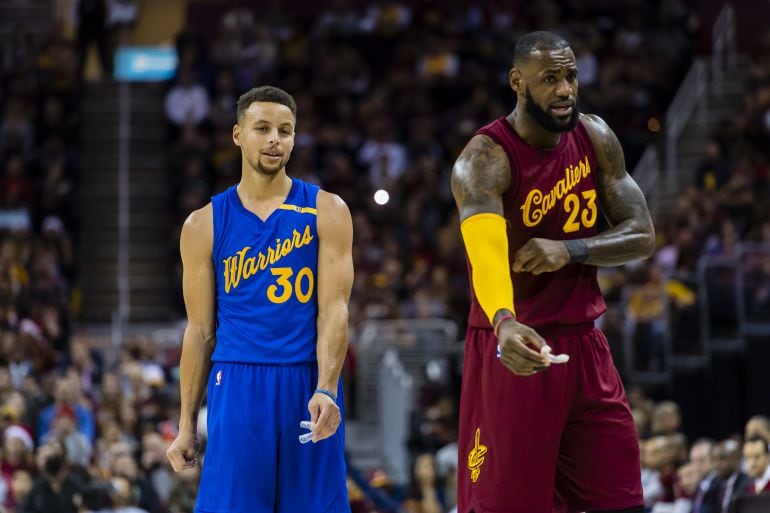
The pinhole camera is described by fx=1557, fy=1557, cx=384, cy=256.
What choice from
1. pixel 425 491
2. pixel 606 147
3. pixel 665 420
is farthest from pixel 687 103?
pixel 606 147

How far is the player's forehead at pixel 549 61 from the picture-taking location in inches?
271

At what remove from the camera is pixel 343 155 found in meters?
22.3

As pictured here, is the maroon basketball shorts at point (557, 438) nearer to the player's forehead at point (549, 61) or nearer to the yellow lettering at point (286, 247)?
the yellow lettering at point (286, 247)

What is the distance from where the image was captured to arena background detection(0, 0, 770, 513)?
16.6 meters

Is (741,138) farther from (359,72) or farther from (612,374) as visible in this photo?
(612,374)

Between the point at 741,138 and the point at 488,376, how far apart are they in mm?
14059

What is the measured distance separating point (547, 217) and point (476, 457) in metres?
1.14

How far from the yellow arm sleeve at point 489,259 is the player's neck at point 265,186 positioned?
914mm

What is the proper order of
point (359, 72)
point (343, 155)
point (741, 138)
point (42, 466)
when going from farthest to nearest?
point (359, 72), point (343, 155), point (741, 138), point (42, 466)

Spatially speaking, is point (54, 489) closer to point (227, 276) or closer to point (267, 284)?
point (227, 276)

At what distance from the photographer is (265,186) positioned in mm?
7156

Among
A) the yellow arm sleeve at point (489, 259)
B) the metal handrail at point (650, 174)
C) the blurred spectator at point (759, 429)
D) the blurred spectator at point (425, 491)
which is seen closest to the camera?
the yellow arm sleeve at point (489, 259)

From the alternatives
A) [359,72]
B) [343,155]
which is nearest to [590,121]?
[343,155]

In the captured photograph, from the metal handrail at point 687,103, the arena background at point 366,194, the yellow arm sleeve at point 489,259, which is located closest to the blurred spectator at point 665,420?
the arena background at point 366,194
